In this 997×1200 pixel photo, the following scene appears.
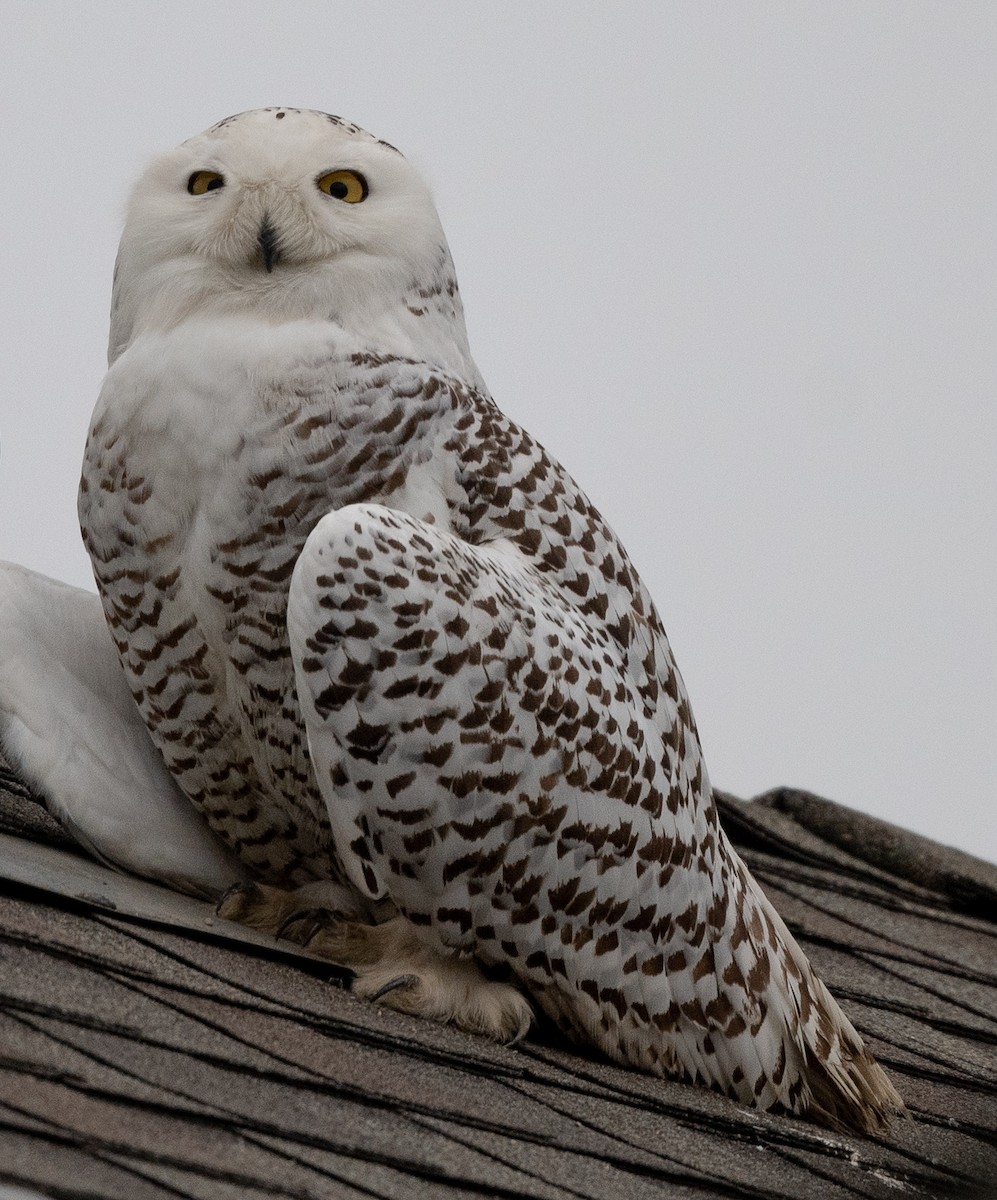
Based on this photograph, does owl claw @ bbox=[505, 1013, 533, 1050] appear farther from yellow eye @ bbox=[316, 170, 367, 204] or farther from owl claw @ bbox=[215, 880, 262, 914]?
yellow eye @ bbox=[316, 170, 367, 204]

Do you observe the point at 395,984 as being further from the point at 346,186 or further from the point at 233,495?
the point at 346,186

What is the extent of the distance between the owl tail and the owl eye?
1463 millimetres

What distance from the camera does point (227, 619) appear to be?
288cm

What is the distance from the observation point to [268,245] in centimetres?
293

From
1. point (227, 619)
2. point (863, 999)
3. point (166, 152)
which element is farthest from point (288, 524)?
point (863, 999)

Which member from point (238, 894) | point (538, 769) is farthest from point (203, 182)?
point (238, 894)

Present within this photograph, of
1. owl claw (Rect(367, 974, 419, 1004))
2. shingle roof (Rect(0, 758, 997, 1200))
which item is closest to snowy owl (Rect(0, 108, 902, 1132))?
owl claw (Rect(367, 974, 419, 1004))

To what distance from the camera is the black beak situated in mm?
2924

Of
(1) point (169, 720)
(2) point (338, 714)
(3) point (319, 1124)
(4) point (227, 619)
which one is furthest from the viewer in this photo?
(1) point (169, 720)

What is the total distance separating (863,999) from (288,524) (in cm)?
188

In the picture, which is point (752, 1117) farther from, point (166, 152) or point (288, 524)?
point (166, 152)

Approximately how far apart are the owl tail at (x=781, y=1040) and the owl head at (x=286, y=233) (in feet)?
3.81

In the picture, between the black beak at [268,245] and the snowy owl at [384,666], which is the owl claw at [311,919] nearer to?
the snowy owl at [384,666]

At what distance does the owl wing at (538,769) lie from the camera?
2684 millimetres
